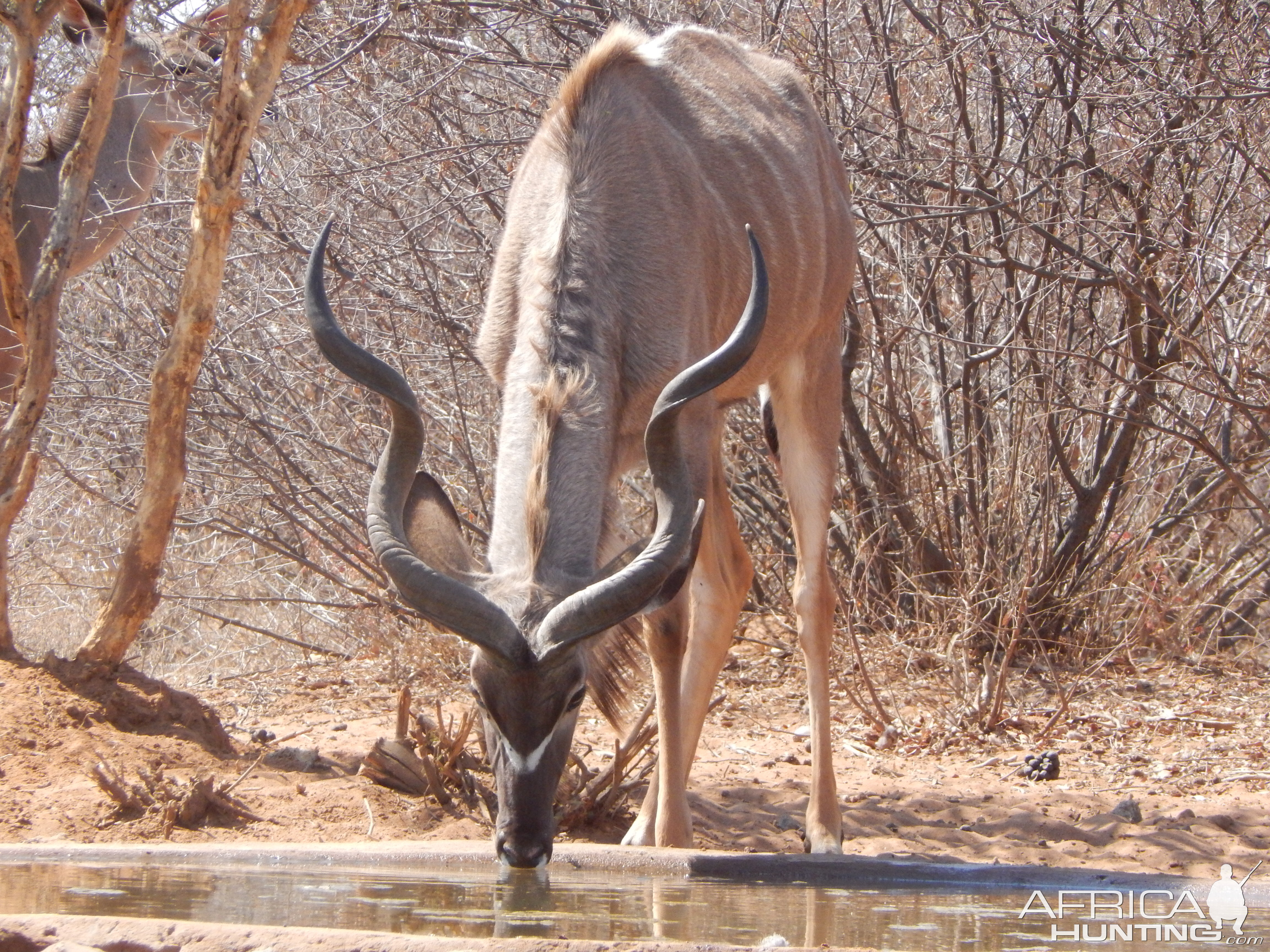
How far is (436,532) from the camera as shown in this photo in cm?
381

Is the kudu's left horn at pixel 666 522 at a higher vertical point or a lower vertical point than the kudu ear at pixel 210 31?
lower

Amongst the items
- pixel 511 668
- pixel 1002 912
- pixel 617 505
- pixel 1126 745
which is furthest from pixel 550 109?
pixel 1126 745

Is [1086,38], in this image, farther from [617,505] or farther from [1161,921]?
[1161,921]

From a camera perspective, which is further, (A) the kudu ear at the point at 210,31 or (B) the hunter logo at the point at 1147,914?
(A) the kudu ear at the point at 210,31

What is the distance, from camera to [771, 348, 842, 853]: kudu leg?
5145mm

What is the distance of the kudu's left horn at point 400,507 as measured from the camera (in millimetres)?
3484

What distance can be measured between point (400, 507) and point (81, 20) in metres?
5.59

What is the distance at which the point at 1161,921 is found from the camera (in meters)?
3.35

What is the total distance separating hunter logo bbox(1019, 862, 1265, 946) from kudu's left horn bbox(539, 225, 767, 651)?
116 centimetres

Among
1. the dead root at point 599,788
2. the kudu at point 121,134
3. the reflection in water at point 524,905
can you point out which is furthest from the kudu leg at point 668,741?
the kudu at point 121,134

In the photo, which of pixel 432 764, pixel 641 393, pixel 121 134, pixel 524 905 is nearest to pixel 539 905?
pixel 524 905

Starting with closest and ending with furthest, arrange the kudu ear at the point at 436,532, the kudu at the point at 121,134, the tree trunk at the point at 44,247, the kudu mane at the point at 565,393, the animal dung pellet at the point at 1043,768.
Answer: the kudu ear at the point at 436,532 → the kudu mane at the point at 565,393 → the tree trunk at the point at 44,247 → the animal dung pellet at the point at 1043,768 → the kudu at the point at 121,134

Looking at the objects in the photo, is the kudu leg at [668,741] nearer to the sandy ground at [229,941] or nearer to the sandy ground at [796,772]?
the sandy ground at [796,772]

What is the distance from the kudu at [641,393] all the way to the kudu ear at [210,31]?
1884mm
